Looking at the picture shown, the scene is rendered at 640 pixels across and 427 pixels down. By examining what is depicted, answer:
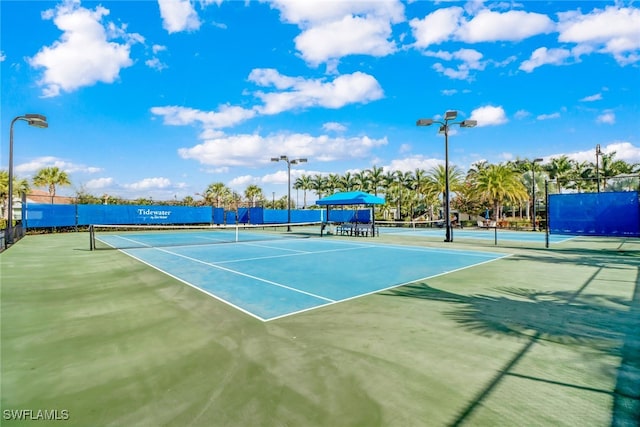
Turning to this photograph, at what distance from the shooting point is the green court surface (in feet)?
10.6

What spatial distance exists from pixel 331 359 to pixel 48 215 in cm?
3473

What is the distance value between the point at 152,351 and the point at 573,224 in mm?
20323

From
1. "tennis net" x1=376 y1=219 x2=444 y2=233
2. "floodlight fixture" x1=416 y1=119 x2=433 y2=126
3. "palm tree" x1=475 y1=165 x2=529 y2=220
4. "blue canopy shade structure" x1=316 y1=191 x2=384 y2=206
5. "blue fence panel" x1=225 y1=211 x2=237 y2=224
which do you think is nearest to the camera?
"floodlight fixture" x1=416 y1=119 x2=433 y2=126

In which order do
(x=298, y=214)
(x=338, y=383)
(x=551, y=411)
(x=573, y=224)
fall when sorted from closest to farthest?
(x=551, y=411) → (x=338, y=383) → (x=573, y=224) → (x=298, y=214)

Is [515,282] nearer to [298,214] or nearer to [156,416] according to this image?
[156,416]

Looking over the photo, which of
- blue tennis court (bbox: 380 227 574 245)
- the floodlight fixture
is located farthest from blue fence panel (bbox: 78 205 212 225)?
the floodlight fixture

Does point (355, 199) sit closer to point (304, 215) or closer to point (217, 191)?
point (304, 215)

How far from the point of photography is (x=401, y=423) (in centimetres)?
304

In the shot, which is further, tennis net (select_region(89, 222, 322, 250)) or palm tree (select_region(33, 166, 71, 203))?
palm tree (select_region(33, 166, 71, 203))

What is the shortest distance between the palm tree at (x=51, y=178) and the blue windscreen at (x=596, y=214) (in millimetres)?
57849

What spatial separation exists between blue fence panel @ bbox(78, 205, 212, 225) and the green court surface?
2885 centimetres

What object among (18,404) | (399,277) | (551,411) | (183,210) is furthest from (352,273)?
(183,210)

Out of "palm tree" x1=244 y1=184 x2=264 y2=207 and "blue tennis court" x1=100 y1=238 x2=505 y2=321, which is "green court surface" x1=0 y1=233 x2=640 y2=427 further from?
"palm tree" x1=244 y1=184 x2=264 y2=207

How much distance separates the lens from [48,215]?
97.1ft
